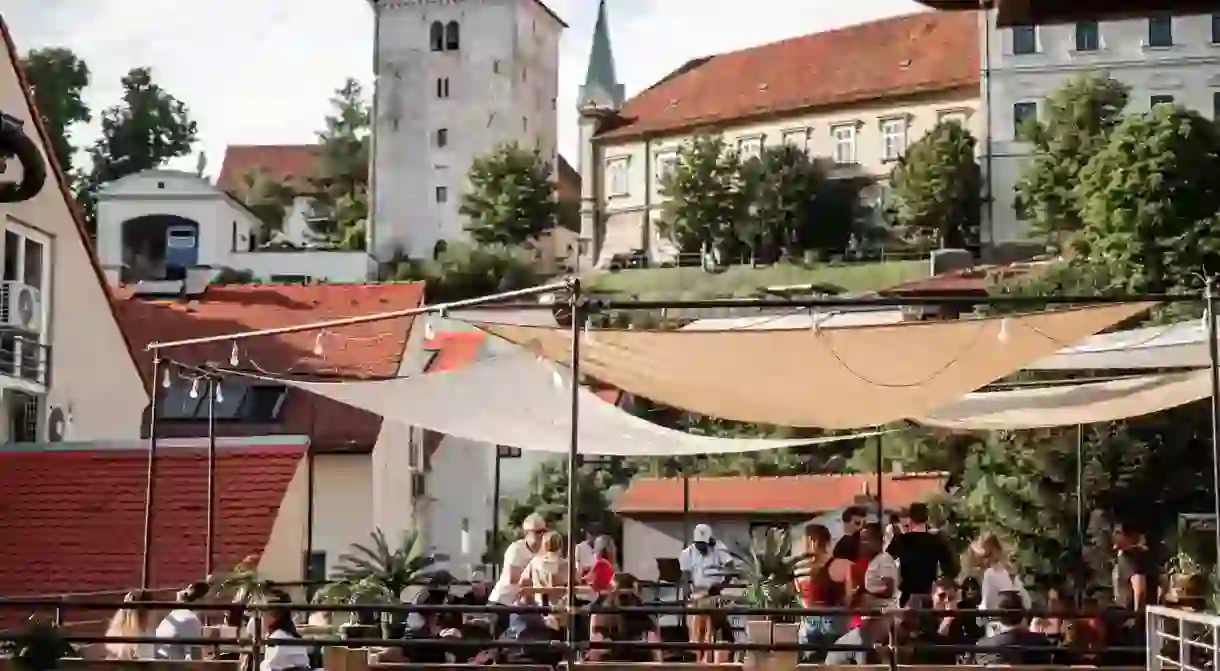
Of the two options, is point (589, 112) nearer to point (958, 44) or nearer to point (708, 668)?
point (958, 44)

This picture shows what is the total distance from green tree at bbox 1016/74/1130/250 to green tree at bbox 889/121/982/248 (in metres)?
3.34

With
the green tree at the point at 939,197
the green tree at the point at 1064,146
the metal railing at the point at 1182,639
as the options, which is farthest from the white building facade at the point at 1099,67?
the metal railing at the point at 1182,639

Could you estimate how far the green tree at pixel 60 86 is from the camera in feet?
253

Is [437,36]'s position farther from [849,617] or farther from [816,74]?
[849,617]

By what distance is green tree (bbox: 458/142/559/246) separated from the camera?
80.0m

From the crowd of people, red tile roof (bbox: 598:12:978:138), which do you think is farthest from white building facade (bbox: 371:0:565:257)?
the crowd of people

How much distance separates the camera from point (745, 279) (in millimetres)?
69250

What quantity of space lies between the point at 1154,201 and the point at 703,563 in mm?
39412

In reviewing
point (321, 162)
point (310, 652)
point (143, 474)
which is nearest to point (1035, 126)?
point (321, 162)

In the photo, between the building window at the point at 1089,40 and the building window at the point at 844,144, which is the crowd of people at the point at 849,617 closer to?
the building window at the point at 1089,40

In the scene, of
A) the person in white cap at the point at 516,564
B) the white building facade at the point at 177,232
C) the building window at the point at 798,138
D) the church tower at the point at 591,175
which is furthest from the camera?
the church tower at the point at 591,175

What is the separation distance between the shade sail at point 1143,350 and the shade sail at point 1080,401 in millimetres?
198

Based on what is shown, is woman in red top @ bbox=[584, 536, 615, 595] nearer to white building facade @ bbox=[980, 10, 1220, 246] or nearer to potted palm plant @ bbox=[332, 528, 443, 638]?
potted palm plant @ bbox=[332, 528, 443, 638]

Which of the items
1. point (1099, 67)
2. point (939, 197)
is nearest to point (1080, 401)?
point (939, 197)
